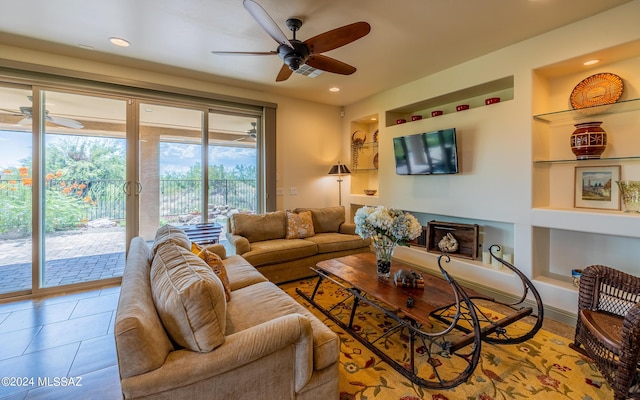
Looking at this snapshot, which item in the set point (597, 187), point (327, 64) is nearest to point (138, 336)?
point (327, 64)

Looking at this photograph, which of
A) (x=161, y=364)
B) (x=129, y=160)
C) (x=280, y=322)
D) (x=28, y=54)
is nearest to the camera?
(x=161, y=364)

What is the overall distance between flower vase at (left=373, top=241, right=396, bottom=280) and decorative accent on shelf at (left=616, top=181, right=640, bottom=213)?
210 centimetres

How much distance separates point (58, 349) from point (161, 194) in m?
2.14

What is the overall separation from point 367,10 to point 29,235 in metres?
4.36

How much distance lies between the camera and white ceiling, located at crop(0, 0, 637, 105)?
2271mm

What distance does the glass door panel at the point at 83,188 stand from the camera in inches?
131

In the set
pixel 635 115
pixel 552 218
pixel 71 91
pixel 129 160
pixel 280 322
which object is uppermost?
pixel 71 91

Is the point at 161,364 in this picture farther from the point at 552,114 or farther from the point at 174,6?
the point at 552,114

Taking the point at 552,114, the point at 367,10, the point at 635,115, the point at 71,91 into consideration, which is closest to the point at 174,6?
the point at 367,10

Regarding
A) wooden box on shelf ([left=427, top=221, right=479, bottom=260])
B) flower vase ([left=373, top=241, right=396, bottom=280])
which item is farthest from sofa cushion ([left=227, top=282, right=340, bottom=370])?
wooden box on shelf ([left=427, top=221, right=479, bottom=260])

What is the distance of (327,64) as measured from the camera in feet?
8.63

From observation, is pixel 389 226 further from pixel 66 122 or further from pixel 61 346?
pixel 66 122

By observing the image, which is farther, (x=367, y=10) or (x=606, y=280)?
(x=367, y=10)

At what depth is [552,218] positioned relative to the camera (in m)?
2.68
